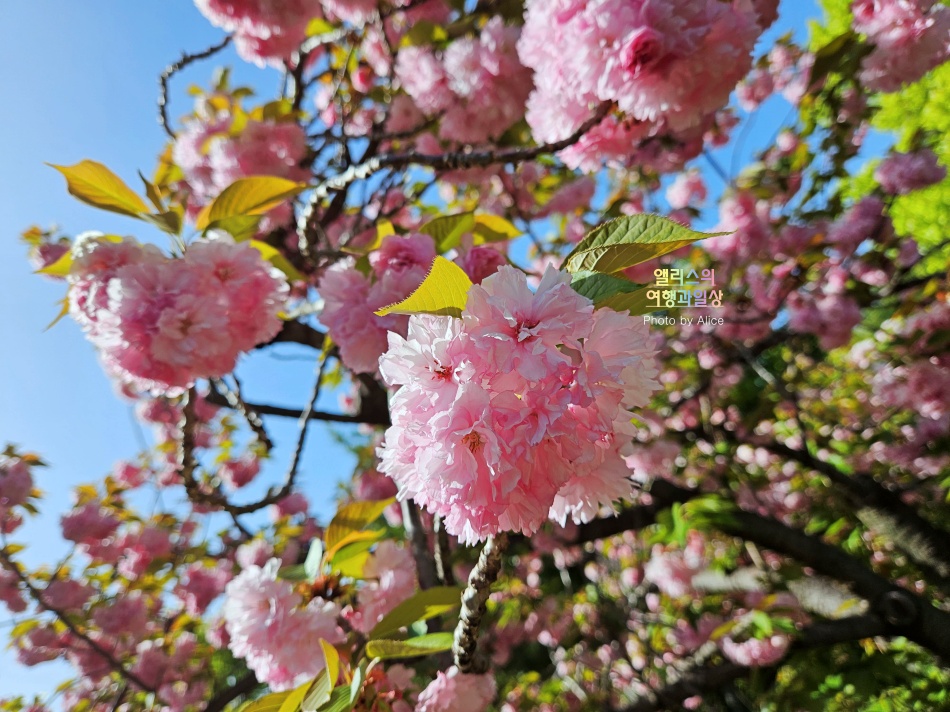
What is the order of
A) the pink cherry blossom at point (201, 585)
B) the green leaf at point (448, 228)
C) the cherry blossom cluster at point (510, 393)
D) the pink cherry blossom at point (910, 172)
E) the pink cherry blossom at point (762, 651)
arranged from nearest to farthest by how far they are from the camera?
the cherry blossom cluster at point (510, 393)
the green leaf at point (448, 228)
the pink cherry blossom at point (762, 651)
the pink cherry blossom at point (910, 172)
the pink cherry blossom at point (201, 585)

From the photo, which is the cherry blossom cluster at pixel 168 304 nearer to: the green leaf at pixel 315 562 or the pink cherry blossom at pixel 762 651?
the green leaf at pixel 315 562

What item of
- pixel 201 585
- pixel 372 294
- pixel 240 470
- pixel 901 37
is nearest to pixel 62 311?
pixel 372 294

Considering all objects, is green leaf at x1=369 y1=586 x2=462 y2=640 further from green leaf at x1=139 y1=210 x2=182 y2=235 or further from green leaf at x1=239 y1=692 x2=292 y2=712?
green leaf at x1=139 y1=210 x2=182 y2=235

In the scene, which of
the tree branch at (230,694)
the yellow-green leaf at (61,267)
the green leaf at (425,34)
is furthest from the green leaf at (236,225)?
the tree branch at (230,694)

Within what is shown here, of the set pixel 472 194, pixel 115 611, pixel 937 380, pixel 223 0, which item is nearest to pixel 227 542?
pixel 115 611

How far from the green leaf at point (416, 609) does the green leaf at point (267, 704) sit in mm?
156

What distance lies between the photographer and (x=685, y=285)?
1294 millimetres

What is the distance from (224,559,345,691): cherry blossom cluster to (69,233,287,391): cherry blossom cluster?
0.44 m

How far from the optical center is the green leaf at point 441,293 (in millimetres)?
488

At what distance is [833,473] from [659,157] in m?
2.11

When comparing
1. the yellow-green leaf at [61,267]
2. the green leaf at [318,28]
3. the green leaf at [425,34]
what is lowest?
the yellow-green leaf at [61,267]

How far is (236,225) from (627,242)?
0.81 meters

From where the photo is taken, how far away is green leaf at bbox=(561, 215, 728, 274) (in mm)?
503

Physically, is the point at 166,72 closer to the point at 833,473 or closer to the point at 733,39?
the point at 733,39
